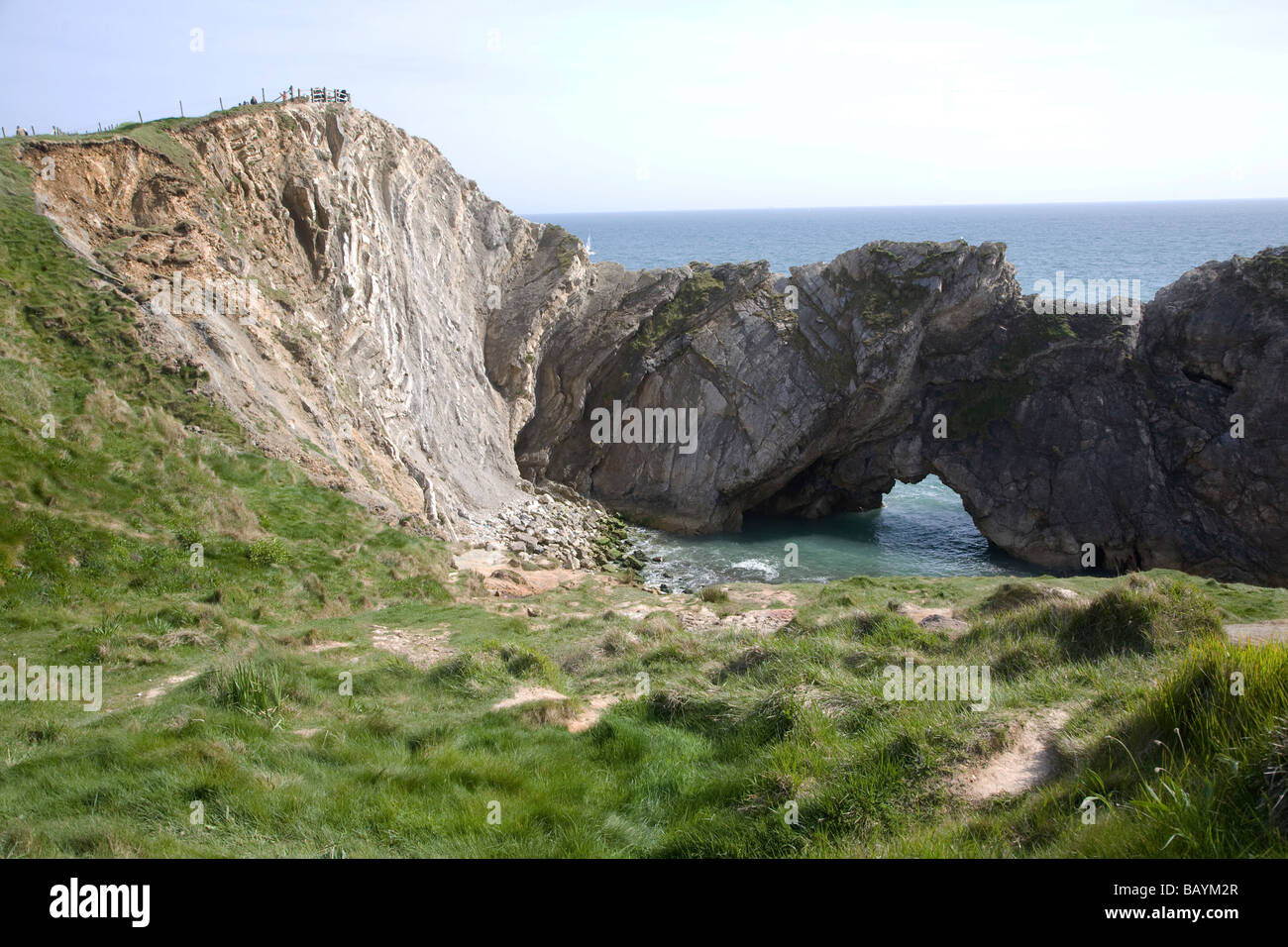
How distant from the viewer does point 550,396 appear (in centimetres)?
4556

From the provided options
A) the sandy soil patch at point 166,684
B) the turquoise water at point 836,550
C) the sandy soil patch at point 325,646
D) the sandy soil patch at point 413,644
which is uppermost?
the sandy soil patch at point 166,684

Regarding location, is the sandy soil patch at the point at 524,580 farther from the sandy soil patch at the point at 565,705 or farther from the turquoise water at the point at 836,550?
the sandy soil patch at the point at 565,705

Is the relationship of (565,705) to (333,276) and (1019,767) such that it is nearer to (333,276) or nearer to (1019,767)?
(1019,767)

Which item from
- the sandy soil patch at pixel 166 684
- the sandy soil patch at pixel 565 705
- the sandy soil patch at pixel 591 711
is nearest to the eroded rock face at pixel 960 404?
the sandy soil patch at pixel 591 711

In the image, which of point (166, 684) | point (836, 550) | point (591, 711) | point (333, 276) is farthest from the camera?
point (836, 550)

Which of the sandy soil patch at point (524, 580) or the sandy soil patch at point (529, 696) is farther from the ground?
the sandy soil patch at point (529, 696)

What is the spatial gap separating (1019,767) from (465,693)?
8204 mm

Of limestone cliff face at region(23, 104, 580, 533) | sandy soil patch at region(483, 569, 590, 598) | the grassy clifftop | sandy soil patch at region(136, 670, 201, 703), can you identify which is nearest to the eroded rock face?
limestone cliff face at region(23, 104, 580, 533)

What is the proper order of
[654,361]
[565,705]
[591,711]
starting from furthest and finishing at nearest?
[654,361], [591,711], [565,705]

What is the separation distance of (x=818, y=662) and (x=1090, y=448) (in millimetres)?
33915

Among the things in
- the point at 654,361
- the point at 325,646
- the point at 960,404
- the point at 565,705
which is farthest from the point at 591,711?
the point at 960,404

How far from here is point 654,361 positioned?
45.7 meters

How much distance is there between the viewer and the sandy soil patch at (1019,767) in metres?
7.63

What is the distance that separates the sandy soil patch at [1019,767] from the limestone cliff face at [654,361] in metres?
21.5
